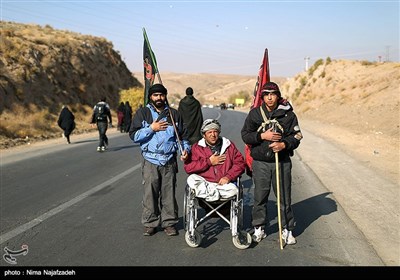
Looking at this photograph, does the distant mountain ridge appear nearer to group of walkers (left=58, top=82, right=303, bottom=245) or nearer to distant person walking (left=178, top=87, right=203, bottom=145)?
distant person walking (left=178, top=87, right=203, bottom=145)

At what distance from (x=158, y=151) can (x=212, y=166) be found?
70 centimetres

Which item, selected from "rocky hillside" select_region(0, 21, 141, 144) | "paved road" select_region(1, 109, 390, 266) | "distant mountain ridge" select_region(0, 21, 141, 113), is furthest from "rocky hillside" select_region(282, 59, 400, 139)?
"distant mountain ridge" select_region(0, 21, 141, 113)

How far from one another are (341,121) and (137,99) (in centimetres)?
1795

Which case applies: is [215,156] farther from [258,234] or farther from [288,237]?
[288,237]

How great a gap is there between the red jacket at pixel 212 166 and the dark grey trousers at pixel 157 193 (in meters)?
0.35

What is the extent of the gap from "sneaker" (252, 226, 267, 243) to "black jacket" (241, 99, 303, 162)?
0.88m

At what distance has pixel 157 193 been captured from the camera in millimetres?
5531

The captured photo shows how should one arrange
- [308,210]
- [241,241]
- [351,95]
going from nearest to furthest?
[241,241]
[308,210]
[351,95]

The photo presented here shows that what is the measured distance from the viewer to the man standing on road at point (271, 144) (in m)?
4.98

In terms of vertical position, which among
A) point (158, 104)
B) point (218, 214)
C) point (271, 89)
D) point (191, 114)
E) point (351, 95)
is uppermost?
point (271, 89)

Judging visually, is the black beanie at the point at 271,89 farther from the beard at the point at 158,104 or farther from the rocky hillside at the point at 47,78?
the rocky hillside at the point at 47,78

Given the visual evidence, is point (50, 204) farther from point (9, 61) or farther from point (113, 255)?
point (9, 61)

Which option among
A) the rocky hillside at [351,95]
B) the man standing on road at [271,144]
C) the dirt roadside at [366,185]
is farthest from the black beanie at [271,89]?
the rocky hillside at [351,95]

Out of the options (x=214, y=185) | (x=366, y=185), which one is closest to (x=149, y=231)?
(x=214, y=185)
